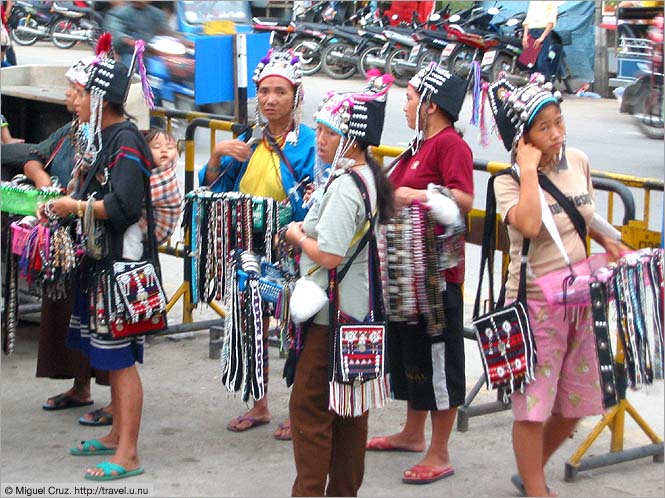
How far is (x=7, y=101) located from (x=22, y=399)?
226 centimetres

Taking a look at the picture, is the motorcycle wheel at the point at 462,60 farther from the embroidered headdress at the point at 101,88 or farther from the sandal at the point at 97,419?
the embroidered headdress at the point at 101,88

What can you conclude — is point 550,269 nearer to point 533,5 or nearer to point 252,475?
point 252,475

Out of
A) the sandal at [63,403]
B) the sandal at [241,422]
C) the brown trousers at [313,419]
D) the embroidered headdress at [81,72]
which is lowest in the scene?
the sandal at [241,422]

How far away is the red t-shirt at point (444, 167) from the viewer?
4957mm

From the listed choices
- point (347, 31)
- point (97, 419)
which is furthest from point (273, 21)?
point (97, 419)

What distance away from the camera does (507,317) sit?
14.8 ft

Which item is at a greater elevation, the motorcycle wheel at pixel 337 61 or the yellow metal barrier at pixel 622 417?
the motorcycle wheel at pixel 337 61

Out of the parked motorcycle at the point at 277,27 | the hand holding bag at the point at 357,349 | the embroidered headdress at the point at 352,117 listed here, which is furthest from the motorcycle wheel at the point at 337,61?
the hand holding bag at the point at 357,349

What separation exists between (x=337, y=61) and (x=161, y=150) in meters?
15.0

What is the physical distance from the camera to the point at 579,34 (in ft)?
62.5

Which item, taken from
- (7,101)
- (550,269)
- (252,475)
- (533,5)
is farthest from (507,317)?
(533,5)

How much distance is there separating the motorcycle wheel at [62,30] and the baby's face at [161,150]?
1930cm

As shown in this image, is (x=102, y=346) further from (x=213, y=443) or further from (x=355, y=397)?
(x=355, y=397)

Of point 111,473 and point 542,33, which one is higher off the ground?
point 542,33
